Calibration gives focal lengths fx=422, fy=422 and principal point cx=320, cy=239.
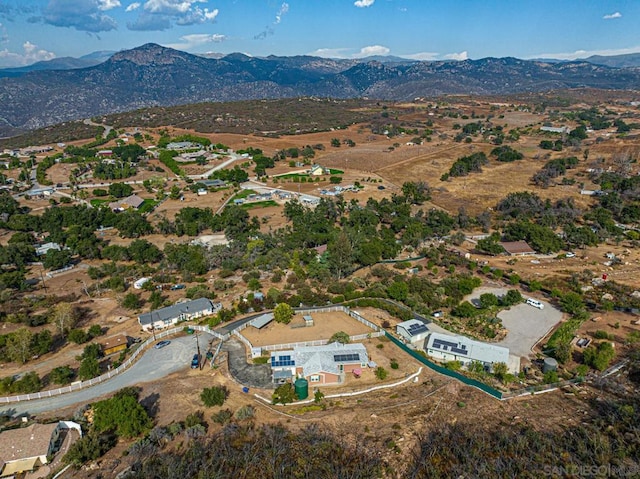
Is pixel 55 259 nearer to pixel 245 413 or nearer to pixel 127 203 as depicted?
pixel 127 203

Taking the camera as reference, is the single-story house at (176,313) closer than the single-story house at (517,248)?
Yes

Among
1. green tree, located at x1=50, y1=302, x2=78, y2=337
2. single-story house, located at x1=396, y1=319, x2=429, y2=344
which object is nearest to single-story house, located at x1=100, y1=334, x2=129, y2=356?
green tree, located at x1=50, y1=302, x2=78, y2=337

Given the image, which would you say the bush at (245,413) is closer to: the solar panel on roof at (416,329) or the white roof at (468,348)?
the white roof at (468,348)

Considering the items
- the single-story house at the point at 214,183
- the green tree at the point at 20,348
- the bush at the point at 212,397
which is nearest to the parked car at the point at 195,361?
the bush at the point at 212,397

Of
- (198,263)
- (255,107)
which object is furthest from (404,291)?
(255,107)

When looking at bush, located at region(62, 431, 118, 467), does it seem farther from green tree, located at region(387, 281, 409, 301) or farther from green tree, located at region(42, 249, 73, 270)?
green tree, located at region(42, 249, 73, 270)

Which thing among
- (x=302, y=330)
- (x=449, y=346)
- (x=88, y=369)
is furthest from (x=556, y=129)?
(x=88, y=369)
